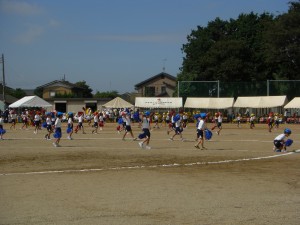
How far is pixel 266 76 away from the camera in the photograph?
212 ft

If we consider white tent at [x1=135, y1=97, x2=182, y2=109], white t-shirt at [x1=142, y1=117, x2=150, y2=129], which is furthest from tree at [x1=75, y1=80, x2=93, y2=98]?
white t-shirt at [x1=142, y1=117, x2=150, y2=129]

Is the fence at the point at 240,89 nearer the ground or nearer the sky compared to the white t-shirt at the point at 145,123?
nearer the sky

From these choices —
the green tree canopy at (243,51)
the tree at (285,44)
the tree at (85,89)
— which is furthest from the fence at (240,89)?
the tree at (85,89)

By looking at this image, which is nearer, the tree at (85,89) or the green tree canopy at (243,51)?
the green tree canopy at (243,51)

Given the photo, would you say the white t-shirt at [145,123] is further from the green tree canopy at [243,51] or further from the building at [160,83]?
the building at [160,83]

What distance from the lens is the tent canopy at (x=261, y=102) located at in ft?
153

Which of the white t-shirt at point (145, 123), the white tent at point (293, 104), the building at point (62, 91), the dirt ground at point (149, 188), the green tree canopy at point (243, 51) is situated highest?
the green tree canopy at point (243, 51)

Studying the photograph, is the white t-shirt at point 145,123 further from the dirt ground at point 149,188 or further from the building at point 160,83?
the building at point 160,83

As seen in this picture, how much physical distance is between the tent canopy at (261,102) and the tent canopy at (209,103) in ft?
2.82

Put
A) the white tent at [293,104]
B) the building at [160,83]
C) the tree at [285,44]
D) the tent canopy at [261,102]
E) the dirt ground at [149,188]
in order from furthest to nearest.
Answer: the building at [160,83] < the tree at [285,44] < the tent canopy at [261,102] < the white tent at [293,104] < the dirt ground at [149,188]

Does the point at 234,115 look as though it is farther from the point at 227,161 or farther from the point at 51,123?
the point at 227,161

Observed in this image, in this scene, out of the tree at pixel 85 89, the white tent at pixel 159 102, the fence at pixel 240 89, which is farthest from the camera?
the tree at pixel 85 89

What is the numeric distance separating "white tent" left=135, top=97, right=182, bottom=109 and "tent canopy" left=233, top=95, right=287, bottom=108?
610 centimetres

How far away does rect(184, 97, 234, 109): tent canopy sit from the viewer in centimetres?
4866
